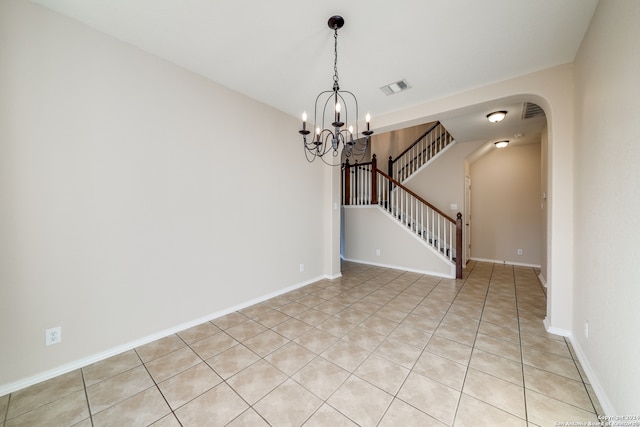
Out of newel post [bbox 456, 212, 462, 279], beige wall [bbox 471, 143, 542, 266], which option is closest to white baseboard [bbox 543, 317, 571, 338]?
newel post [bbox 456, 212, 462, 279]

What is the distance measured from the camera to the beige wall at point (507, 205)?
5289 mm

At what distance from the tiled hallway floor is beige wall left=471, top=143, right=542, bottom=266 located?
9.78 feet

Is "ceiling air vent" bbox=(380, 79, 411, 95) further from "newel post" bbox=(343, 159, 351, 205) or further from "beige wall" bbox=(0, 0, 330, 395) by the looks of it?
"newel post" bbox=(343, 159, 351, 205)

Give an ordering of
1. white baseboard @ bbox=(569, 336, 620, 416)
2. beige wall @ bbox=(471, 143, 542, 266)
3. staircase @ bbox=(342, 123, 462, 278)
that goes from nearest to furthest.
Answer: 1. white baseboard @ bbox=(569, 336, 620, 416)
2. staircase @ bbox=(342, 123, 462, 278)
3. beige wall @ bbox=(471, 143, 542, 266)

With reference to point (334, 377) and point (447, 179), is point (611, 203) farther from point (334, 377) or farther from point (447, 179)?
point (447, 179)

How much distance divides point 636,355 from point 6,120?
4.03m

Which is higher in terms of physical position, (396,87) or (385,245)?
(396,87)

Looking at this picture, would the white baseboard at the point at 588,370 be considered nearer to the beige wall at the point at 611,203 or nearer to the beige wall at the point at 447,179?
the beige wall at the point at 611,203

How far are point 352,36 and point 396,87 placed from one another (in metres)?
1.07

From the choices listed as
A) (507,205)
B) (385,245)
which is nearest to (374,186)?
(385,245)

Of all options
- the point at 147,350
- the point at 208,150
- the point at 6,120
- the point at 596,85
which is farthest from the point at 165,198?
the point at 596,85

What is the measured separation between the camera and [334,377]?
182 cm

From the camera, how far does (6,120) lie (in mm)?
1665

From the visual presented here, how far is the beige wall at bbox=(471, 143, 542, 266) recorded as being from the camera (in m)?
5.29
